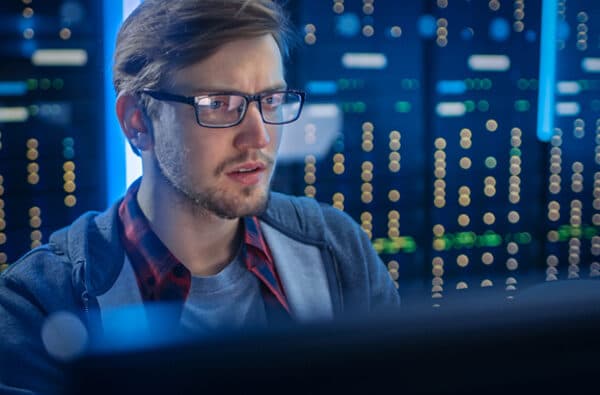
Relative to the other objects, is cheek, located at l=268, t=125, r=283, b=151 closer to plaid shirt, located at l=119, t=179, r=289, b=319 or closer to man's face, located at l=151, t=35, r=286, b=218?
man's face, located at l=151, t=35, r=286, b=218

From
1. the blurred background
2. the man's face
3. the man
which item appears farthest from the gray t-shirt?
the blurred background

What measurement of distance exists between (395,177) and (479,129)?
12.9 inches

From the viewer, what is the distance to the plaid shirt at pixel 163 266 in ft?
4.26

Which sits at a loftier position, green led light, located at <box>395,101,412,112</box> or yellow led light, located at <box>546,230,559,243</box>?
green led light, located at <box>395,101,412,112</box>

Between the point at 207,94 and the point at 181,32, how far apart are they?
0.39 feet

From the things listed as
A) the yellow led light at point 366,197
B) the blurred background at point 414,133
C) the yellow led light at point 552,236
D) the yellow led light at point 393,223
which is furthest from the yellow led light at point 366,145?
the yellow led light at point 552,236

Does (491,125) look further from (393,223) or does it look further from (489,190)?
(393,223)

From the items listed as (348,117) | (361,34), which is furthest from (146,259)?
(361,34)

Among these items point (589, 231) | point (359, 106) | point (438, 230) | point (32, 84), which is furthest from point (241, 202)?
point (589, 231)

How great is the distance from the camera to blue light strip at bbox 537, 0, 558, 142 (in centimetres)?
238

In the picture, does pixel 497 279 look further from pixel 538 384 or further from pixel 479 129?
pixel 538 384

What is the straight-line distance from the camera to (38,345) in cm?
114

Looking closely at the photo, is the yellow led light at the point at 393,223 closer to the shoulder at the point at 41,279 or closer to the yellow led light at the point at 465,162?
the yellow led light at the point at 465,162

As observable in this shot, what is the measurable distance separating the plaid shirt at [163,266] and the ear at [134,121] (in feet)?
0.41
